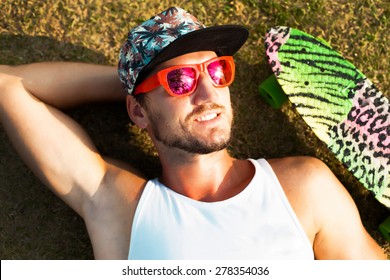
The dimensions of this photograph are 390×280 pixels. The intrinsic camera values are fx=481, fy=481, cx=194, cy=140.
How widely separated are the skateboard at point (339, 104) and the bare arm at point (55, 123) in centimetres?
123

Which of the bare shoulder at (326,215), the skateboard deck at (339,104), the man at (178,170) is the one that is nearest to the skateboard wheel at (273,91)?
the skateboard deck at (339,104)

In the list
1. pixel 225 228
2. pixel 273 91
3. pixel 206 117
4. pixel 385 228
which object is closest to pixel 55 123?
pixel 206 117

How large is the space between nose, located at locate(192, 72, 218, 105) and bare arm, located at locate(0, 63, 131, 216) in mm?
701

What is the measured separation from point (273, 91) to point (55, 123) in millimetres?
1532

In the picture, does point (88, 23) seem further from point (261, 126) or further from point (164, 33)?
point (261, 126)

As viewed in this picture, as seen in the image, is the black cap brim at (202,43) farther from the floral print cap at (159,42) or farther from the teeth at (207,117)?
the teeth at (207,117)

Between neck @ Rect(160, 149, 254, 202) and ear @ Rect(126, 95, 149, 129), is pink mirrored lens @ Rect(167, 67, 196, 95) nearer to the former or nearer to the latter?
ear @ Rect(126, 95, 149, 129)

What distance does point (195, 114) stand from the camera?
2826 mm

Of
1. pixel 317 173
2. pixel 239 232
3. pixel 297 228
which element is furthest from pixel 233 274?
pixel 317 173

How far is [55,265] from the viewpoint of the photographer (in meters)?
3.29

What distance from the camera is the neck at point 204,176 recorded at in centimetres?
308

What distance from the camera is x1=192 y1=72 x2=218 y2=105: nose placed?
281 cm

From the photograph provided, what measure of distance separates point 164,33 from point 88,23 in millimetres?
1078

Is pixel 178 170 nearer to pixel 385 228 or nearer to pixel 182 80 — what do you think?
pixel 182 80
